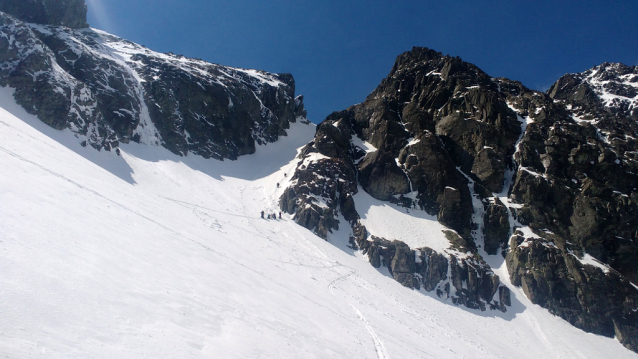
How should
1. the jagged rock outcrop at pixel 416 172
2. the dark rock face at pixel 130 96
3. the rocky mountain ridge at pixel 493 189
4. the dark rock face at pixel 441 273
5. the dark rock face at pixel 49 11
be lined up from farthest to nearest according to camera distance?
the dark rock face at pixel 49 11 < the jagged rock outcrop at pixel 416 172 < the rocky mountain ridge at pixel 493 189 < the dark rock face at pixel 441 273 < the dark rock face at pixel 130 96

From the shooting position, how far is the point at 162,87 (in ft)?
218

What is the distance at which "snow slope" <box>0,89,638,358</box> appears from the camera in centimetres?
720

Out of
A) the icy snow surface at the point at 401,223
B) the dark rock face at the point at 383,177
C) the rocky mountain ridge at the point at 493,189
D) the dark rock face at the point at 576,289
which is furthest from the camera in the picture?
the dark rock face at the point at 383,177

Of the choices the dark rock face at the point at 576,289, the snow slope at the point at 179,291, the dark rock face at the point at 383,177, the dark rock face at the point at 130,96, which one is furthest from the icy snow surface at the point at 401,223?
the dark rock face at the point at 130,96

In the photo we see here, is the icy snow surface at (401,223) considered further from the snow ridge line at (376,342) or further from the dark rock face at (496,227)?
the snow ridge line at (376,342)

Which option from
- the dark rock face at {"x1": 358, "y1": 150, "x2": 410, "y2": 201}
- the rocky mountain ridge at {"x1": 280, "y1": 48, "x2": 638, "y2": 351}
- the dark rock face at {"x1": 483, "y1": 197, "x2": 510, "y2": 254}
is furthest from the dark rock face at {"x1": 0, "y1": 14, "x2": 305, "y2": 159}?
the dark rock face at {"x1": 483, "y1": 197, "x2": 510, "y2": 254}

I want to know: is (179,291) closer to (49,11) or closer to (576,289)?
(576,289)

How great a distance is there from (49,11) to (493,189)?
102830 mm

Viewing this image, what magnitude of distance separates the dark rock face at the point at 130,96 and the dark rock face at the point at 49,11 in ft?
14.1

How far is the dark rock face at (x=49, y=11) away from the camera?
61969 millimetres

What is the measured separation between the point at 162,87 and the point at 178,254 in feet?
209

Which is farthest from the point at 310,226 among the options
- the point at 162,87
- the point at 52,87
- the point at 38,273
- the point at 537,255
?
the point at 162,87

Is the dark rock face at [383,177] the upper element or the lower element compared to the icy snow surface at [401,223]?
upper

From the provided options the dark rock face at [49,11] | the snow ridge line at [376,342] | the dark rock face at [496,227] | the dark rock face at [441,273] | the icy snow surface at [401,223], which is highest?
the dark rock face at [49,11]
